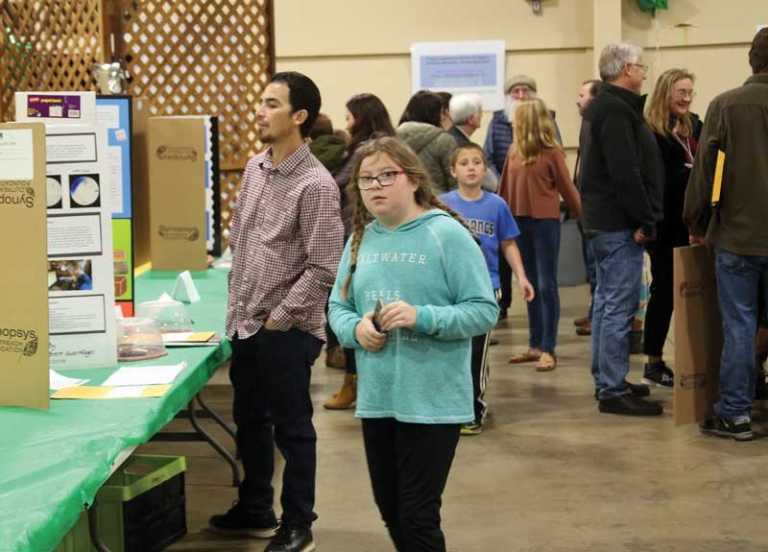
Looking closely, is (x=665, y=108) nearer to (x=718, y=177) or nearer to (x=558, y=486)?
(x=718, y=177)

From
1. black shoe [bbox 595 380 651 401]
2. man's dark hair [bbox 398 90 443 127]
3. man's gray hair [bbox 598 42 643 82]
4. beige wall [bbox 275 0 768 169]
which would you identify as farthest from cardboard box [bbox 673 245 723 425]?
beige wall [bbox 275 0 768 169]

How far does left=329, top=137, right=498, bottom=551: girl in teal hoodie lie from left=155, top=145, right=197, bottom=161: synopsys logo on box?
7.99ft

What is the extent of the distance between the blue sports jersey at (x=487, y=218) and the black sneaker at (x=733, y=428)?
1.03 m

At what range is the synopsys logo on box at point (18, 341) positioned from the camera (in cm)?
280

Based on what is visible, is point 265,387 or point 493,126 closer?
point 265,387

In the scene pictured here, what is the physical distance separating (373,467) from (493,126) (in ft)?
17.2

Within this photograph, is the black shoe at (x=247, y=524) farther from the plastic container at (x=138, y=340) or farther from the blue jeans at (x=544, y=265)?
the blue jeans at (x=544, y=265)

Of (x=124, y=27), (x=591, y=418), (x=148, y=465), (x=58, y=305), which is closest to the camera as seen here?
(x=58, y=305)

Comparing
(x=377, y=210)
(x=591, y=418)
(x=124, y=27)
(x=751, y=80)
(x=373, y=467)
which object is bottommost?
(x=591, y=418)

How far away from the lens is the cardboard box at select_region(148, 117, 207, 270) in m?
5.03

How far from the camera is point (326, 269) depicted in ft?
10.5

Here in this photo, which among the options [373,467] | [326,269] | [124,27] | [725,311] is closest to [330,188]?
[326,269]

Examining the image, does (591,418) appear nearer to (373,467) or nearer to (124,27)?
→ (373,467)

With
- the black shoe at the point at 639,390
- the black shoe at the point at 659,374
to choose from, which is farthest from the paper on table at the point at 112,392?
the black shoe at the point at 659,374
